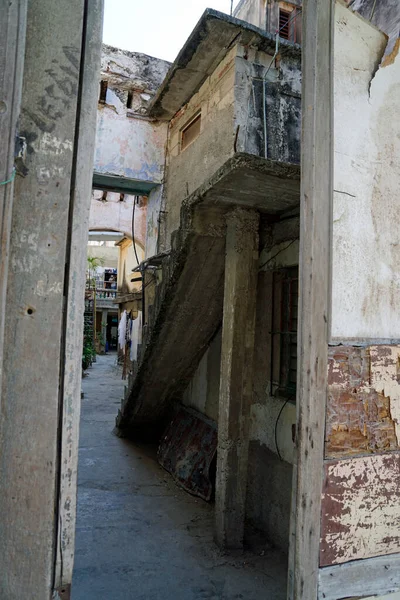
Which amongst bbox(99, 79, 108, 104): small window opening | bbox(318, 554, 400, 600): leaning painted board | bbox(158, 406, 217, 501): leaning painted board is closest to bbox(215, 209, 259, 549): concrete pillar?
bbox(158, 406, 217, 501): leaning painted board

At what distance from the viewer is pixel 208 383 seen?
6.39m

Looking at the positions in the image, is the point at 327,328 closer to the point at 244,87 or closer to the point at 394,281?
the point at 394,281

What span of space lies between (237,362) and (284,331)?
25.4 inches

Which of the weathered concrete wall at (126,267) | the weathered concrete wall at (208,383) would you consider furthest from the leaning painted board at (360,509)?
the weathered concrete wall at (126,267)

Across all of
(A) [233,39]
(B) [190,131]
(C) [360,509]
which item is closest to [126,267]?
(B) [190,131]

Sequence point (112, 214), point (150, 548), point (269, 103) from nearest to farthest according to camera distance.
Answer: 1. point (150, 548)
2. point (269, 103)
3. point (112, 214)

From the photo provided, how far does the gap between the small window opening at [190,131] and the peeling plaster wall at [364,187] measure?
6.44 metres

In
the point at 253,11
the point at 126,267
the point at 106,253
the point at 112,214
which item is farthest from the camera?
the point at 106,253

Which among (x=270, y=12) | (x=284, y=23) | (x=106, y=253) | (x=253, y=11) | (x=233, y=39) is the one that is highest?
(x=253, y=11)

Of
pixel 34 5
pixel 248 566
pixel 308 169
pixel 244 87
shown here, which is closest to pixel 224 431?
pixel 248 566

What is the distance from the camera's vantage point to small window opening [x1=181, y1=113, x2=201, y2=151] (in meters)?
8.84

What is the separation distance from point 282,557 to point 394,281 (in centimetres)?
318

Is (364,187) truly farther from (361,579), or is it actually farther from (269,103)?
(269,103)

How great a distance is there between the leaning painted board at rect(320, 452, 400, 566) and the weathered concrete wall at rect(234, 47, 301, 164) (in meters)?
5.85
